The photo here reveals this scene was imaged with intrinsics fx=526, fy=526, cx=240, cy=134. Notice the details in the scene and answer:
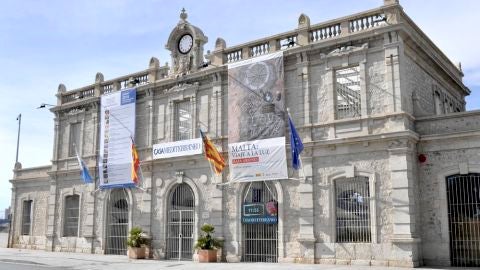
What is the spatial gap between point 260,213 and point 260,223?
41cm

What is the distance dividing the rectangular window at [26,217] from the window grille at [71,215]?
4.62 metres

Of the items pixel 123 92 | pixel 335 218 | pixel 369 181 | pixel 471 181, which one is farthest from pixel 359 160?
pixel 123 92

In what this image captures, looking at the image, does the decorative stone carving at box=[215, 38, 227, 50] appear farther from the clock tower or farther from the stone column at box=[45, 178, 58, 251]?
the stone column at box=[45, 178, 58, 251]

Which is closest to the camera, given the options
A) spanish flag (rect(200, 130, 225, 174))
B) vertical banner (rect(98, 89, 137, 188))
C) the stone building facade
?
the stone building facade

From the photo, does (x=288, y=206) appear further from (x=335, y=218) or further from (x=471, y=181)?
(x=471, y=181)

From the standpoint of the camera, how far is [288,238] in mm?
19562

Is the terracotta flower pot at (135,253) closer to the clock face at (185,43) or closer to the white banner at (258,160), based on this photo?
the white banner at (258,160)

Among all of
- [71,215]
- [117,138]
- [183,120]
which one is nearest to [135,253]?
[117,138]

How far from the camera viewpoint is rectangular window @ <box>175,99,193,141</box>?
23.4m

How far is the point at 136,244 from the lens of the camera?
23.0m

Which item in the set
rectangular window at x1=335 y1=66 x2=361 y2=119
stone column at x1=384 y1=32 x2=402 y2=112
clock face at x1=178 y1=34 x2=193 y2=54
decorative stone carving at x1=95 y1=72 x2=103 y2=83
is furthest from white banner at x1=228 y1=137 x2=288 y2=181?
decorative stone carving at x1=95 y1=72 x2=103 y2=83

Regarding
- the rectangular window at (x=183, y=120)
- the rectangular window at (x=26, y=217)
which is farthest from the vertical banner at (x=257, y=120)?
the rectangular window at (x=26, y=217)

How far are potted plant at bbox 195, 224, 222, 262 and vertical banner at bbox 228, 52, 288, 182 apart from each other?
2267 millimetres

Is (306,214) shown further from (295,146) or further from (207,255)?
(207,255)
